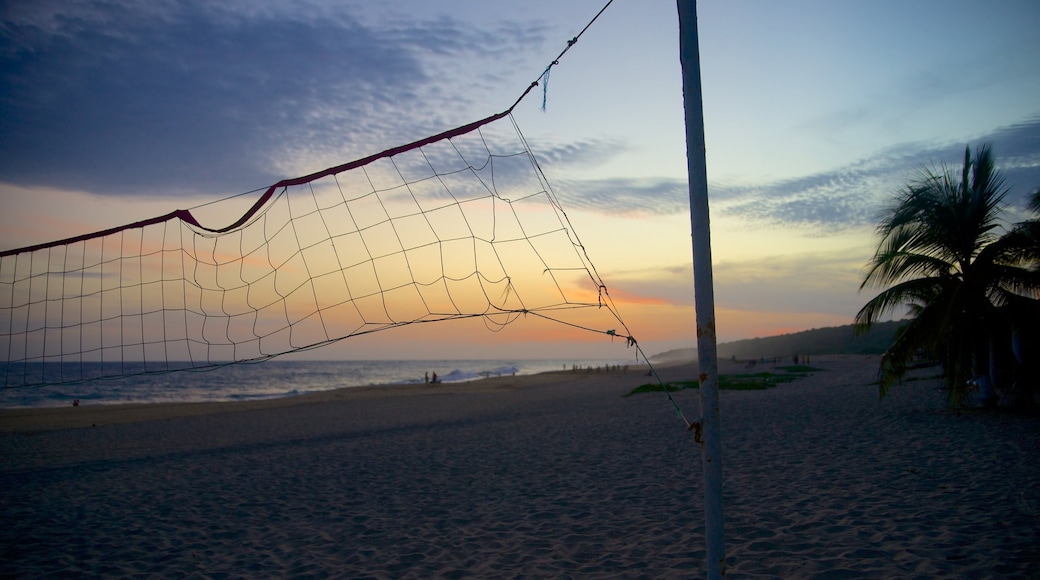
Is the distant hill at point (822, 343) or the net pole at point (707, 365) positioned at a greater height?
the net pole at point (707, 365)

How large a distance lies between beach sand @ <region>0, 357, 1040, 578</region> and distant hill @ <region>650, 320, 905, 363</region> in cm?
5121

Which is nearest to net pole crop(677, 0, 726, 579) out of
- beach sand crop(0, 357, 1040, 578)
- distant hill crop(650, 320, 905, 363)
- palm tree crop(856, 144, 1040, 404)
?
beach sand crop(0, 357, 1040, 578)

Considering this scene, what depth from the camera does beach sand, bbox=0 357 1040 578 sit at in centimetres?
483

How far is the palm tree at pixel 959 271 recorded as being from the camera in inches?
402

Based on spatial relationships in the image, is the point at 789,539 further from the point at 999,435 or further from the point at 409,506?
the point at 999,435

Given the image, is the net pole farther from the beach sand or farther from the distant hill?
the distant hill

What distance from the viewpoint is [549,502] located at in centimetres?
682

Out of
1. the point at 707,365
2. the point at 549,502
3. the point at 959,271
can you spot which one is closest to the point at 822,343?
the point at 959,271

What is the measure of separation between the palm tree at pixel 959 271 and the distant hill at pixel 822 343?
156ft

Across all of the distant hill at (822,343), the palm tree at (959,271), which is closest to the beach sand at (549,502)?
the palm tree at (959,271)

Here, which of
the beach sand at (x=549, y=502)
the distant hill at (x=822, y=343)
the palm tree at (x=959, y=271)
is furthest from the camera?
the distant hill at (x=822, y=343)

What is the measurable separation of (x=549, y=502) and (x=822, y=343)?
9258 cm

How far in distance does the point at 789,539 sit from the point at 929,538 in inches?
43.1

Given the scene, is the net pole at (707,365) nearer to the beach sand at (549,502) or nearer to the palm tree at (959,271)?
the beach sand at (549,502)
